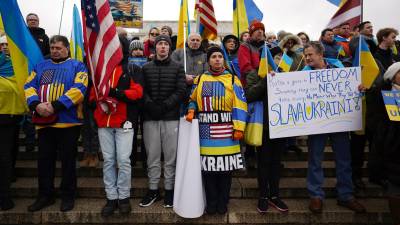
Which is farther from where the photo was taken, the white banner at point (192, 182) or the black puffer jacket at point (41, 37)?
the black puffer jacket at point (41, 37)

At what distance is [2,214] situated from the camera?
12.8 ft

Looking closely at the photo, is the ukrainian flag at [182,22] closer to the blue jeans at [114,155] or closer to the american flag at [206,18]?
the american flag at [206,18]

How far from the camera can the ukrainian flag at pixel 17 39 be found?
13.1 ft

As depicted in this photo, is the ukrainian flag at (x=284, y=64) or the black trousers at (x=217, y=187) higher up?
the ukrainian flag at (x=284, y=64)

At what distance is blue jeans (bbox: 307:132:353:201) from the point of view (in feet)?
12.8

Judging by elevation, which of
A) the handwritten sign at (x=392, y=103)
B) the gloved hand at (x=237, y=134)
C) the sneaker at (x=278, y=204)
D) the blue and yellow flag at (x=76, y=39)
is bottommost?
the sneaker at (x=278, y=204)

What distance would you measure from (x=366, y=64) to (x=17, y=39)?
15.1 feet

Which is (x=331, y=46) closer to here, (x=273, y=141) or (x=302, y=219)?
(x=273, y=141)

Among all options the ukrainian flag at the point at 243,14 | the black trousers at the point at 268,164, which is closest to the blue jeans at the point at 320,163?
the black trousers at the point at 268,164

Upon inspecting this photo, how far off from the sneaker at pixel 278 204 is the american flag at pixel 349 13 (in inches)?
147

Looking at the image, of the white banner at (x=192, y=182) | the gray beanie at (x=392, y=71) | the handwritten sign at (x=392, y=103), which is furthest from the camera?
the white banner at (x=192, y=182)

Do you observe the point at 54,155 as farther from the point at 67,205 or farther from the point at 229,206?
the point at 229,206

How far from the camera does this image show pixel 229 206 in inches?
164

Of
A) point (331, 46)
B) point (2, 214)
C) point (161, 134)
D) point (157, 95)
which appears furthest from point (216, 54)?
point (2, 214)
